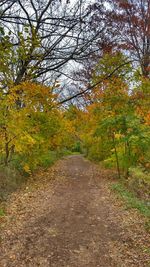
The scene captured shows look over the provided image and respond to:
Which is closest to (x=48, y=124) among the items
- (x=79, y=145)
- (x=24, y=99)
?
(x=24, y=99)

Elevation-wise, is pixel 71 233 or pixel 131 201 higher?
pixel 131 201

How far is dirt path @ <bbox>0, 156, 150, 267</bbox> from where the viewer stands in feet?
18.5

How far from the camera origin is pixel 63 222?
25.2 ft

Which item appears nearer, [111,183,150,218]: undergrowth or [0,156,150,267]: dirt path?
[0,156,150,267]: dirt path

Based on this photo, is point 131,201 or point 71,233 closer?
point 71,233

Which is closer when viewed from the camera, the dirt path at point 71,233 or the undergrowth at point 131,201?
the dirt path at point 71,233

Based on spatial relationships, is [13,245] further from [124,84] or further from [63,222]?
[124,84]

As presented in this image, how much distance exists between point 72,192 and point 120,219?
365 cm

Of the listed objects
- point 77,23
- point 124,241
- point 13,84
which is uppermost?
point 77,23

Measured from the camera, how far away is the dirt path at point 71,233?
5.64 meters

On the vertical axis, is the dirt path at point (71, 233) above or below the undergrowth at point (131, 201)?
below

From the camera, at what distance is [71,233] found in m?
6.92

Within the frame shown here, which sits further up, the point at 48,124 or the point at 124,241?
the point at 48,124

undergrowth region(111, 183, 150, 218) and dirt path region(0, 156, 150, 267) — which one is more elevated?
undergrowth region(111, 183, 150, 218)
